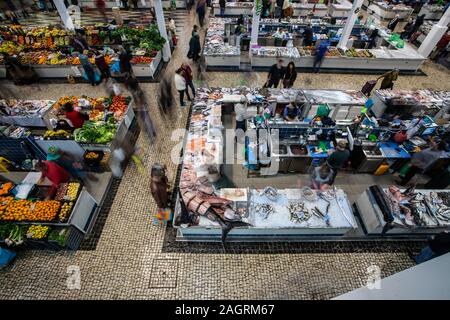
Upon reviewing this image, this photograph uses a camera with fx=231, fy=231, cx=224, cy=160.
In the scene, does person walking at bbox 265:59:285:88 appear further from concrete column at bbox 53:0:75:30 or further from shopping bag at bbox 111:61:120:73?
concrete column at bbox 53:0:75:30

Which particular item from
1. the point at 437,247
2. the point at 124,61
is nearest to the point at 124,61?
the point at 124,61

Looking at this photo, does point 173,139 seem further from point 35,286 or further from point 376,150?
point 376,150

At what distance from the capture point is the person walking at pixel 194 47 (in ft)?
39.7

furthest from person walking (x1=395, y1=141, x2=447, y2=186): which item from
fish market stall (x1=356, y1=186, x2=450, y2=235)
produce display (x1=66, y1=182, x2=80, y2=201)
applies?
produce display (x1=66, y1=182, x2=80, y2=201)

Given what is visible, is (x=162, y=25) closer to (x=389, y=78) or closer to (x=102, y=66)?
(x=102, y=66)

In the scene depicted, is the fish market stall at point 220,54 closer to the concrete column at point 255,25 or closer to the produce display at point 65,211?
the concrete column at point 255,25

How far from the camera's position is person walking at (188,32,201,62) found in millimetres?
12109

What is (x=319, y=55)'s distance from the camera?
39.6 ft

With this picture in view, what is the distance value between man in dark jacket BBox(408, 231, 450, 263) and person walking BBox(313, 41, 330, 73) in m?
9.65

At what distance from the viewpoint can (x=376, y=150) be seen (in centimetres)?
790

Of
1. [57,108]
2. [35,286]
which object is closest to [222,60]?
[57,108]

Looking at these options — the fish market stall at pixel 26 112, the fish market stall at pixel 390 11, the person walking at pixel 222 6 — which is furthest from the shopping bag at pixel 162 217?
the fish market stall at pixel 390 11

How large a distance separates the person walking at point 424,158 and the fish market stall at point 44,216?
10.2 meters

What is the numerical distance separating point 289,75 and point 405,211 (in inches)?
278
